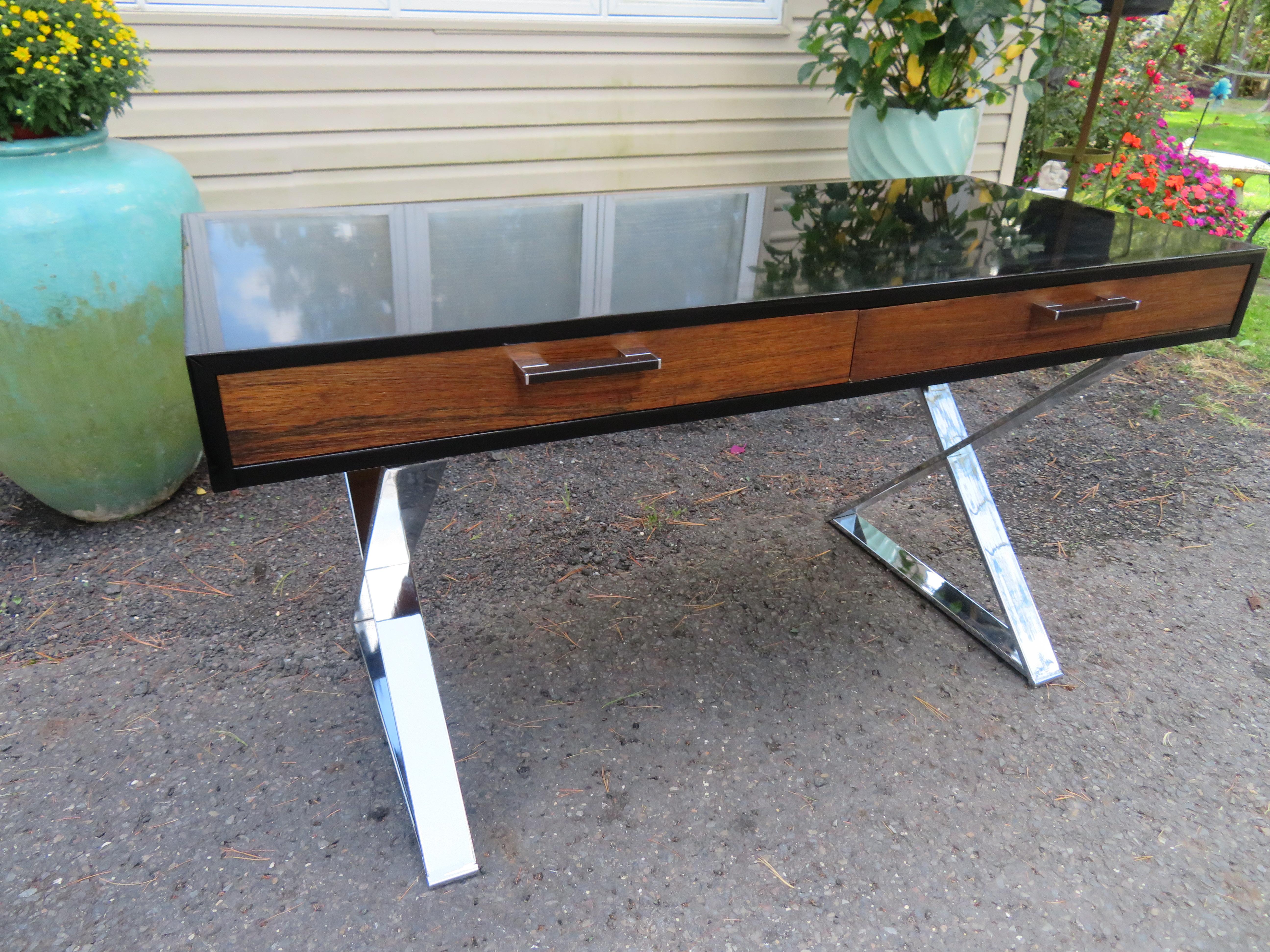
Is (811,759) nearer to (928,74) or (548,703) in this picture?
(548,703)

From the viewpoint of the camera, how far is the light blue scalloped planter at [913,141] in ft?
10.7

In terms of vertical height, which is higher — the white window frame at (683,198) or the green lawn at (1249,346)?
the white window frame at (683,198)

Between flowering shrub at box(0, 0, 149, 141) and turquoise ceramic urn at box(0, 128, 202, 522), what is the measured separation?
5 centimetres

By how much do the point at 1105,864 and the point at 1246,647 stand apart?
2.84 ft

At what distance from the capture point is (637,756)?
68.1 inches

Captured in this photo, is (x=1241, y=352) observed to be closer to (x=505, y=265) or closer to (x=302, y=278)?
(x=505, y=265)

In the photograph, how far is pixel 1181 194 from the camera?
445 cm

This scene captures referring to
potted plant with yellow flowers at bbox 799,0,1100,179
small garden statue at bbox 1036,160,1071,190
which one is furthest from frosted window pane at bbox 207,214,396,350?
small garden statue at bbox 1036,160,1071,190

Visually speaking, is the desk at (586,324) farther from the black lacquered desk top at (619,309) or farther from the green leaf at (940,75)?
the green leaf at (940,75)

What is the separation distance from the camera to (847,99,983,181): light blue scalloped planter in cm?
326

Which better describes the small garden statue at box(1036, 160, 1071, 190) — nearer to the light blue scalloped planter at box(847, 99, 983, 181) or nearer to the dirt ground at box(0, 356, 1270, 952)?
the light blue scalloped planter at box(847, 99, 983, 181)

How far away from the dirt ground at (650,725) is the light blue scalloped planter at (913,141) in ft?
4.16

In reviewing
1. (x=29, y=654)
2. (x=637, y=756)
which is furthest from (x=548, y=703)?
(x=29, y=654)

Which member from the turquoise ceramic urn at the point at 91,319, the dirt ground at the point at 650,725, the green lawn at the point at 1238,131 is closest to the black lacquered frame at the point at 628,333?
the dirt ground at the point at 650,725
